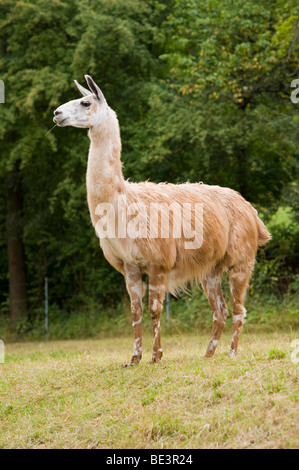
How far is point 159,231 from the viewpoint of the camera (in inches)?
309

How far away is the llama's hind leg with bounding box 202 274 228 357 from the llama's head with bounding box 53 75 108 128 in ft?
8.02

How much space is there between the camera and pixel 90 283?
20.7 m

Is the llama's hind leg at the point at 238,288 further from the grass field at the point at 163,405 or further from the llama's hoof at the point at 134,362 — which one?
the llama's hoof at the point at 134,362

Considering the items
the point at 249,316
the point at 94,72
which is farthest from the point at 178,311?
the point at 94,72

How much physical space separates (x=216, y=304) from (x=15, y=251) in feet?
43.0

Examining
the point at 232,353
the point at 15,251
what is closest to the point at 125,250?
the point at 232,353

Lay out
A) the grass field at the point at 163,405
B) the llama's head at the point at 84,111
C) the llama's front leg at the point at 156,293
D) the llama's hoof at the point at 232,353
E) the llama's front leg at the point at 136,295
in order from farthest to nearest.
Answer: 1. the llama's hoof at the point at 232,353
2. the llama's front leg at the point at 136,295
3. the llama's front leg at the point at 156,293
4. the llama's head at the point at 84,111
5. the grass field at the point at 163,405

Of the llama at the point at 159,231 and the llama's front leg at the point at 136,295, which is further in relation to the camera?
the llama's front leg at the point at 136,295

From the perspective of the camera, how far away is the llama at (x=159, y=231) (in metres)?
7.73

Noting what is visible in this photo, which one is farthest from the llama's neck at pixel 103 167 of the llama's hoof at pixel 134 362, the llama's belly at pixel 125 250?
the llama's hoof at pixel 134 362

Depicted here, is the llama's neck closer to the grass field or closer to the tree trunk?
the grass field

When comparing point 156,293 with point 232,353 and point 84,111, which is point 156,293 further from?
point 84,111

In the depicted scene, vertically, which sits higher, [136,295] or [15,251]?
[136,295]

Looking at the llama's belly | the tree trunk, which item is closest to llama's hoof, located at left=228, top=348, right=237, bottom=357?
the llama's belly
